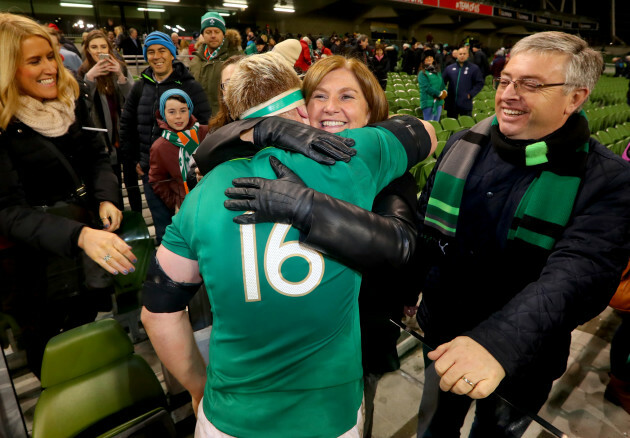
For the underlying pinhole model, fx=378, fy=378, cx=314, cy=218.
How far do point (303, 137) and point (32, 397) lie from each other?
2382 millimetres

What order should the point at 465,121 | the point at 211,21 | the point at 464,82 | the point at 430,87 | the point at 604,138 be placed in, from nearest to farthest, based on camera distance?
1. the point at 211,21
2. the point at 604,138
3. the point at 465,121
4. the point at 430,87
5. the point at 464,82

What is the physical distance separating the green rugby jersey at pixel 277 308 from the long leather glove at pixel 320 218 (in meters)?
0.03

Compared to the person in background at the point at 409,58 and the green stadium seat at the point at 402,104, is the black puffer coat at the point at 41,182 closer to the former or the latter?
the green stadium seat at the point at 402,104

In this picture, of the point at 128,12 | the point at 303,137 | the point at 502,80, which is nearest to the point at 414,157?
the point at 303,137

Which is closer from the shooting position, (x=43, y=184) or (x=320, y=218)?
(x=320, y=218)

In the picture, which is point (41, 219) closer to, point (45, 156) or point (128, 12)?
point (45, 156)

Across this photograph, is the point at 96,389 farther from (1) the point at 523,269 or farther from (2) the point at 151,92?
(2) the point at 151,92

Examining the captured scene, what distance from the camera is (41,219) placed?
4.98 feet

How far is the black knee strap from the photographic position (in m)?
1.02

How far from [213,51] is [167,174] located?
6.23 ft

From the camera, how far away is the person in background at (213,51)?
3.82 metres

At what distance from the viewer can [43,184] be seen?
168 centimetres

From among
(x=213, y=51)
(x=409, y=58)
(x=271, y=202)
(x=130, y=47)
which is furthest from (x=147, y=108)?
(x=409, y=58)

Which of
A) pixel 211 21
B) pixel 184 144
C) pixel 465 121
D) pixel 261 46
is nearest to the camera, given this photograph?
pixel 184 144
